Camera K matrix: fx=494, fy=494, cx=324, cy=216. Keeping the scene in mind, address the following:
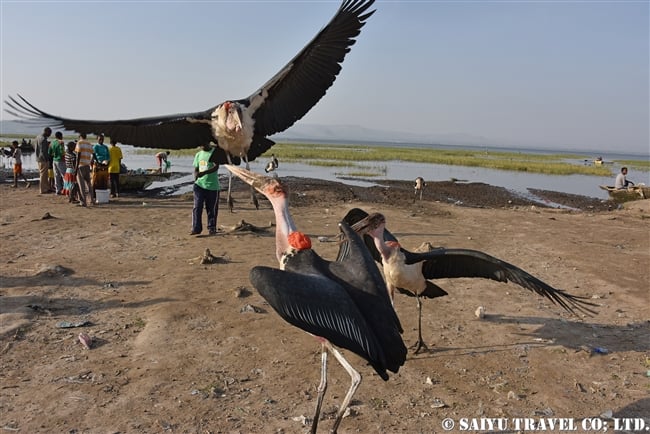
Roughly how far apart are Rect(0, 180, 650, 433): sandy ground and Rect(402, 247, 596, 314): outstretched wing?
638 mm

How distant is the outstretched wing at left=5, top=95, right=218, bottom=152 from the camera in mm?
6543

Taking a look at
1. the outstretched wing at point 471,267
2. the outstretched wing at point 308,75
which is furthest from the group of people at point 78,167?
the outstretched wing at point 471,267

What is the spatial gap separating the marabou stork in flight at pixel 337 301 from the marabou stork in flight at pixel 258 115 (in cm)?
346

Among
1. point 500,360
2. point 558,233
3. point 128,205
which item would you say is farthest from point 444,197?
point 500,360

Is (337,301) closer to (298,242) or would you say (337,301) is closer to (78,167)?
(298,242)

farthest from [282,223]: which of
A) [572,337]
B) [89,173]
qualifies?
[89,173]

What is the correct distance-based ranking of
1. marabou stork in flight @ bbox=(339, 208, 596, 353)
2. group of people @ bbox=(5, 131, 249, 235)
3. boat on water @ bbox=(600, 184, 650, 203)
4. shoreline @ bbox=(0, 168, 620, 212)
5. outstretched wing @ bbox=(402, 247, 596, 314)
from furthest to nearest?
boat on water @ bbox=(600, 184, 650, 203), shoreline @ bbox=(0, 168, 620, 212), group of people @ bbox=(5, 131, 249, 235), marabou stork in flight @ bbox=(339, 208, 596, 353), outstretched wing @ bbox=(402, 247, 596, 314)

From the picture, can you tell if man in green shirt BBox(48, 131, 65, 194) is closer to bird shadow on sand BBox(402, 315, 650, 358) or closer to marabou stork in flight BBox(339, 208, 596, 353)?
marabou stork in flight BBox(339, 208, 596, 353)

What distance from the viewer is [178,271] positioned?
264 inches

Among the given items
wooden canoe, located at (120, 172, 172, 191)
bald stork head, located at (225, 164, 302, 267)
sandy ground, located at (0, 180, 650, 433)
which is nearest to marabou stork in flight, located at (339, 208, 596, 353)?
sandy ground, located at (0, 180, 650, 433)

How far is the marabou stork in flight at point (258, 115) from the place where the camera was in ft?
20.5

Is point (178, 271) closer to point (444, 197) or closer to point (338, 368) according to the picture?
point (338, 368)

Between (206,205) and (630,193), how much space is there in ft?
61.0

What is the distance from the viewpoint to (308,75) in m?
6.58
